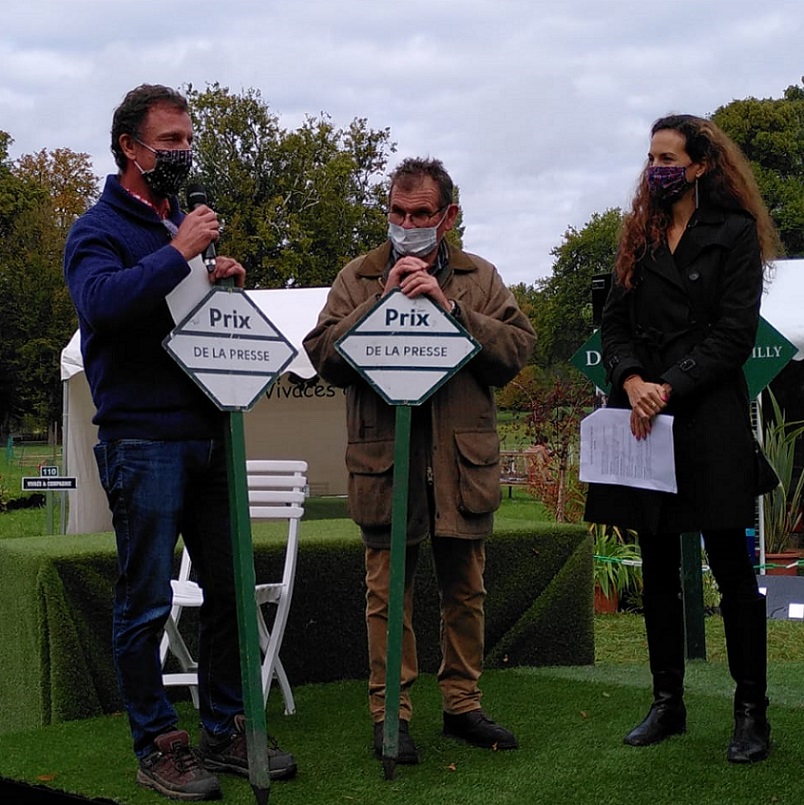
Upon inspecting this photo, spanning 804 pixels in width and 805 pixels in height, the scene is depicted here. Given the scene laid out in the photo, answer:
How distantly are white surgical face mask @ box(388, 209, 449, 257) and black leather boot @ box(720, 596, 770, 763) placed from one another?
1.47m

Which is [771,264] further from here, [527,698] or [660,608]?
[527,698]

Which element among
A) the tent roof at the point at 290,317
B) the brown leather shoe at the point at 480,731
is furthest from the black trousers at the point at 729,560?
the tent roof at the point at 290,317

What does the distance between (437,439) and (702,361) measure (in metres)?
0.86

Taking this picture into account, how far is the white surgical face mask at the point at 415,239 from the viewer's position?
145 inches

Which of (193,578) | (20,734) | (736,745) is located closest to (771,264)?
(736,745)

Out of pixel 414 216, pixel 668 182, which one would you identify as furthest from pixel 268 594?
pixel 668 182

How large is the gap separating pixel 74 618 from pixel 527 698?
1.86 meters

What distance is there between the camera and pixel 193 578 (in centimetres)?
525

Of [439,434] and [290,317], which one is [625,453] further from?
[290,317]

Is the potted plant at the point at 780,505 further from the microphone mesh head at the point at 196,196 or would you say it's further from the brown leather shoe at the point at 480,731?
the microphone mesh head at the point at 196,196

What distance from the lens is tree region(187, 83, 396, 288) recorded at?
30.3 m

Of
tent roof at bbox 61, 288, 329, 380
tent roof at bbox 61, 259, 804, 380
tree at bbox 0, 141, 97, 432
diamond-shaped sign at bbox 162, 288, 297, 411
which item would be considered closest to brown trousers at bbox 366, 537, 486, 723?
diamond-shaped sign at bbox 162, 288, 297, 411

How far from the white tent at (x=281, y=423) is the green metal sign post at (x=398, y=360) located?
8.80 m

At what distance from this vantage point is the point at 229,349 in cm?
327
